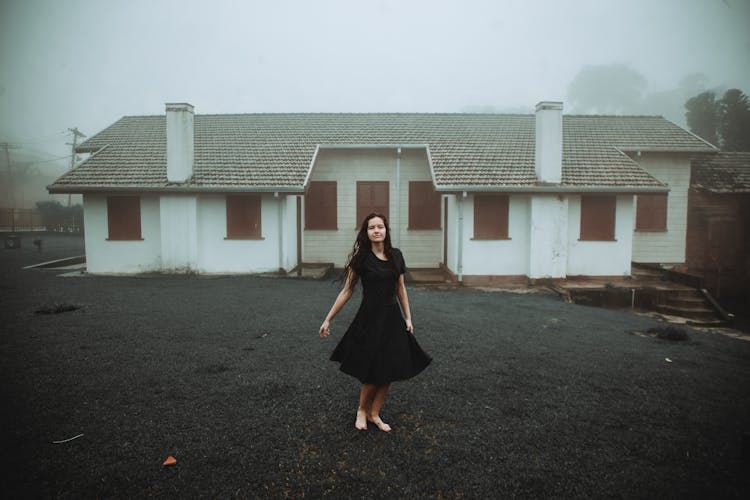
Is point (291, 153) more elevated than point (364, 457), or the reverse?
point (291, 153)

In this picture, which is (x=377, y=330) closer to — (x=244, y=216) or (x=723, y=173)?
(x=244, y=216)

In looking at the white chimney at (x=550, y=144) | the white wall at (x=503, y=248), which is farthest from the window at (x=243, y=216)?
the white chimney at (x=550, y=144)

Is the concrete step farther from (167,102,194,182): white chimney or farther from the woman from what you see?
(167,102,194,182): white chimney

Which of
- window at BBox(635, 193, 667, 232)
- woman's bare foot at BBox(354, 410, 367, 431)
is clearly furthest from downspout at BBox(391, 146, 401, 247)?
woman's bare foot at BBox(354, 410, 367, 431)

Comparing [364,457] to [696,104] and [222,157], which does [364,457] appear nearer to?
[222,157]

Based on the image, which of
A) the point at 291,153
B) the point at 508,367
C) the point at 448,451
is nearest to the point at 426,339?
the point at 508,367

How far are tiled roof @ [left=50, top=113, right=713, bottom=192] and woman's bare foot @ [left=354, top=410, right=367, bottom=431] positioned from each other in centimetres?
1013

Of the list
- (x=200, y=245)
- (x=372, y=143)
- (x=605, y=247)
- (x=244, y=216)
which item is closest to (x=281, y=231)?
(x=244, y=216)

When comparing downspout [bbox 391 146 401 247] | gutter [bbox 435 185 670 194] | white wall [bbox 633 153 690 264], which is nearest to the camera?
gutter [bbox 435 185 670 194]

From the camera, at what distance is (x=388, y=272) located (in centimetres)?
396

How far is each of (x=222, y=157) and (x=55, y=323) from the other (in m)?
8.64

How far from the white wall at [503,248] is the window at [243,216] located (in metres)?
6.76

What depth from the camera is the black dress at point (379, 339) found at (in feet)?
12.6

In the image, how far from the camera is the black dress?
3.84 metres
